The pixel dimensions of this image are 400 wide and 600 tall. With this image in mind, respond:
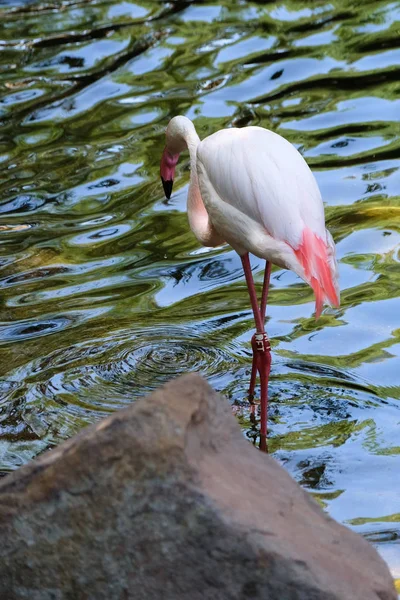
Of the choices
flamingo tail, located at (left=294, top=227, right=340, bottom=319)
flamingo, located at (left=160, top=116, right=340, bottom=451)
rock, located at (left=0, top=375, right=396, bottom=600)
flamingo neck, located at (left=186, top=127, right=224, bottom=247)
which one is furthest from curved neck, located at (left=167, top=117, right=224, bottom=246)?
rock, located at (left=0, top=375, right=396, bottom=600)

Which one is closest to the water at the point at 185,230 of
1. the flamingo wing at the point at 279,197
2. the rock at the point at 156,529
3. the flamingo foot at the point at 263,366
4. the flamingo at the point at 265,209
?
the flamingo foot at the point at 263,366

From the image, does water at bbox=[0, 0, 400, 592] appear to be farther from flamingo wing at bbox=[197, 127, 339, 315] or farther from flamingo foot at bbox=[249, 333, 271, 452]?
flamingo wing at bbox=[197, 127, 339, 315]

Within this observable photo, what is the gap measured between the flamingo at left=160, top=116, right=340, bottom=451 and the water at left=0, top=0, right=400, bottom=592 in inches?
17.0

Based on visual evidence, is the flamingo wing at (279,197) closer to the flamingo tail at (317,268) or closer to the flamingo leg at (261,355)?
the flamingo tail at (317,268)

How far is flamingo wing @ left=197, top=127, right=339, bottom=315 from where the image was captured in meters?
4.51

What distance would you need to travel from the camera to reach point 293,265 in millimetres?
4492

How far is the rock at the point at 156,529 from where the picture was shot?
8.32 ft

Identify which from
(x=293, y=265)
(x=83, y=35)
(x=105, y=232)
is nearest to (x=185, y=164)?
(x=105, y=232)

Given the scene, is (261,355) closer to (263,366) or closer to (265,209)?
(263,366)

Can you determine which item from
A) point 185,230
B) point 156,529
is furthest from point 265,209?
point 185,230

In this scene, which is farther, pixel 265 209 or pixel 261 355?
pixel 261 355

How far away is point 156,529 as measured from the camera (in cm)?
257

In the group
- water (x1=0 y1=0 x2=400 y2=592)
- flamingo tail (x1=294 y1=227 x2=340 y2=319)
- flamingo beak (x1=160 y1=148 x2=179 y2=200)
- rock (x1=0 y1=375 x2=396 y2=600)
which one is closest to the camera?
rock (x1=0 y1=375 x2=396 y2=600)

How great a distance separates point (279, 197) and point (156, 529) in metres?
2.26
